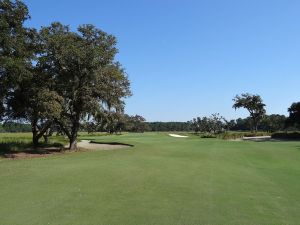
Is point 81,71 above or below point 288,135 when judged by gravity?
above

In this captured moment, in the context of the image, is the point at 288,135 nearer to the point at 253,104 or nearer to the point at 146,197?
the point at 253,104

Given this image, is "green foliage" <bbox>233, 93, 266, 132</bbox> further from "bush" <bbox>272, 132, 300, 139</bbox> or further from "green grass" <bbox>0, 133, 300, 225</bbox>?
"green grass" <bbox>0, 133, 300, 225</bbox>

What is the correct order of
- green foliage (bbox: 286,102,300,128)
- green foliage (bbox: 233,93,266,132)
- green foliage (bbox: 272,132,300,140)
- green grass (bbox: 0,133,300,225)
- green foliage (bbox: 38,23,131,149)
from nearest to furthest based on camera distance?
green grass (bbox: 0,133,300,225)
green foliage (bbox: 38,23,131,149)
green foliage (bbox: 272,132,300,140)
green foliage (bbox: 286,102,300,128)
green foliage (bbox: 233,93,266,132)

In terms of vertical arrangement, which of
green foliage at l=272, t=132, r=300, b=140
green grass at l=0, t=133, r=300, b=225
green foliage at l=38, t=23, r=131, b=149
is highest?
green foliage at l=38, t=23, r=131, b=149

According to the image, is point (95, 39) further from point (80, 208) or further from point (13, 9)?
point (80, 208)

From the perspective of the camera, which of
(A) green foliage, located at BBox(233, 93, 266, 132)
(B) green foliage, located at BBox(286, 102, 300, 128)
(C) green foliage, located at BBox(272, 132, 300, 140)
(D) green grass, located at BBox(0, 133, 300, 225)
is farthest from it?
(A) green foliage, located at BBox(233, 93, 266, 132)

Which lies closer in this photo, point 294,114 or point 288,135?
point 288,135

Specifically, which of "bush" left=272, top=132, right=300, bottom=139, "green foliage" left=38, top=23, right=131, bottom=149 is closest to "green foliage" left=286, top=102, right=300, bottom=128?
"bush" left=272, top=132, right=300, bottom=139

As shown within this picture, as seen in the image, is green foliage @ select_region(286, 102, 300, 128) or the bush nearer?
the bush

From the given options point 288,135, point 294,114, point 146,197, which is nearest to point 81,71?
point 146,197

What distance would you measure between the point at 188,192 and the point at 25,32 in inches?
909

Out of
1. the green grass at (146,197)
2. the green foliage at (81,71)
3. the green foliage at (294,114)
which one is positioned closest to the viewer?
the green grass at (146,197)

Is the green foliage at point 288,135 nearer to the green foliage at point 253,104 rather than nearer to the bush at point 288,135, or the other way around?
the bush at point 288,135

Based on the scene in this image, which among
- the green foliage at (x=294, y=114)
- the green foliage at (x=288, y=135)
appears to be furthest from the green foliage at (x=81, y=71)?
the green foliage at (x=294, y=114)
